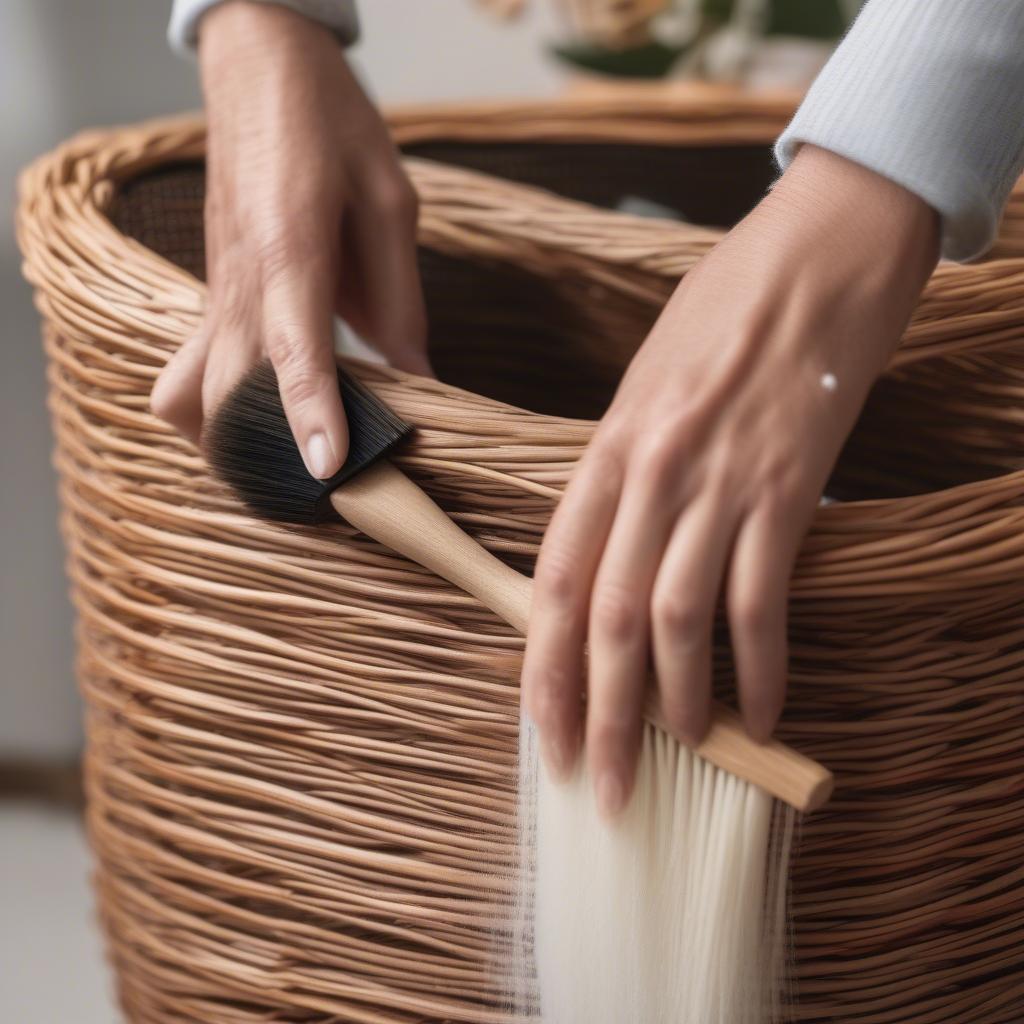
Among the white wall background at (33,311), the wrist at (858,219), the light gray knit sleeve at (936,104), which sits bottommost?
the white wall background at (33,311)

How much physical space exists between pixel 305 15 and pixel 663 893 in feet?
1.26

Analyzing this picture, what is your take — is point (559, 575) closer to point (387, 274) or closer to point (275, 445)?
point (275, 445)

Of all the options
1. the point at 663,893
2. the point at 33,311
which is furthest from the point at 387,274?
the point at 33,311

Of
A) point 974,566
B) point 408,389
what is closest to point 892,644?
point 974,566

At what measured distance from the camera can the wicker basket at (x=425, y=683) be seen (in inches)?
14.2

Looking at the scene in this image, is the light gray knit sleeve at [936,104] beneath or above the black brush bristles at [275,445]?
above

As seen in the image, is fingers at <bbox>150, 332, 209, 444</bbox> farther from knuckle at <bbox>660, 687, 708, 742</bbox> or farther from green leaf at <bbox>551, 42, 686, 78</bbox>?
green leaf at <bbox>551, 42, 686, 78</bbox>

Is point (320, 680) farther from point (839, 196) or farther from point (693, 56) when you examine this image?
point (693, 56)

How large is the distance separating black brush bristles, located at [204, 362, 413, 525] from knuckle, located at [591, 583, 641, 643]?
93 mm

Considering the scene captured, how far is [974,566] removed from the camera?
1.13ft

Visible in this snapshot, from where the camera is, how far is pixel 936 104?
0.35 meters

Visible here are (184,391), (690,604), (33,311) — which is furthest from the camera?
(33,311)

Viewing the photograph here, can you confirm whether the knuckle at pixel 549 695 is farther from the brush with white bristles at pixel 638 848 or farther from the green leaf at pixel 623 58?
the green leaf at pixel 623 58

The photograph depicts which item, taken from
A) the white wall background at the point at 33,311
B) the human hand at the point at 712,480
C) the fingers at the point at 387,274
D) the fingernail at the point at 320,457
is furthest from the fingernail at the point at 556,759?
the white wall background at the point at 33,311
